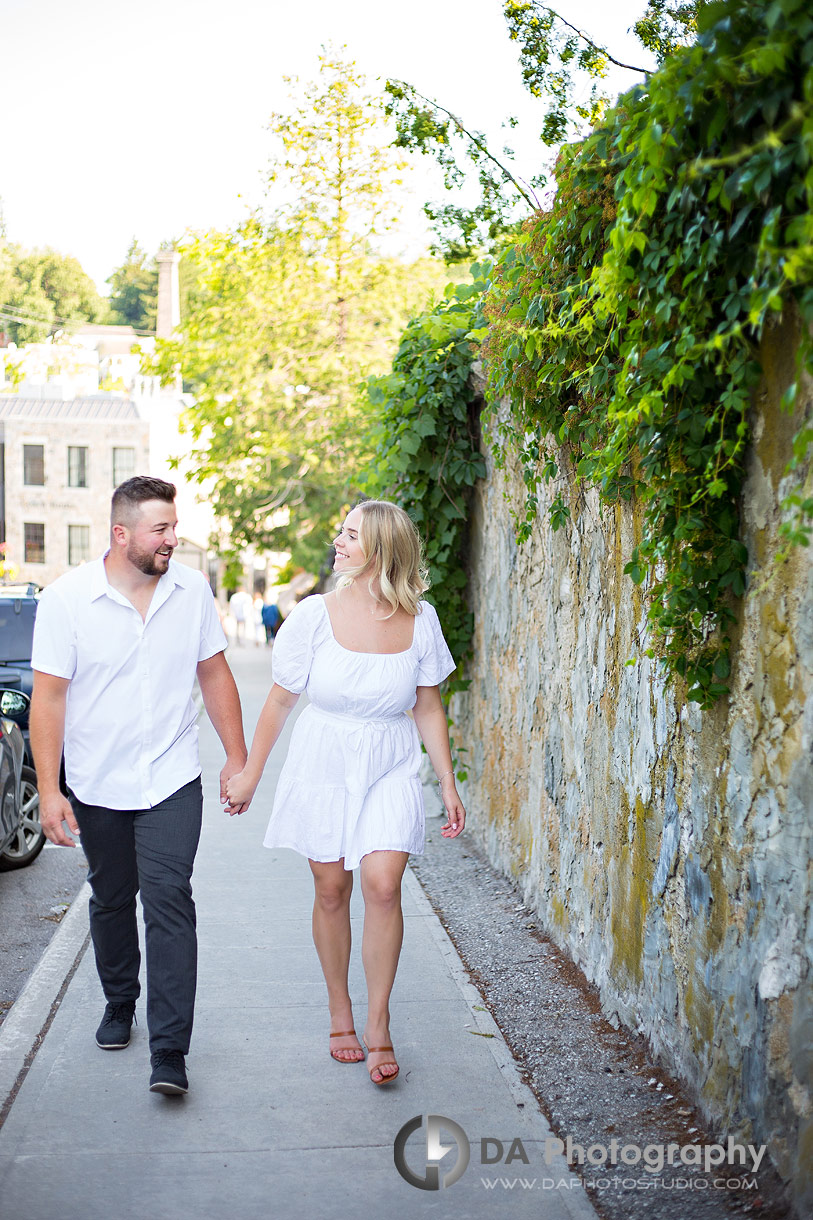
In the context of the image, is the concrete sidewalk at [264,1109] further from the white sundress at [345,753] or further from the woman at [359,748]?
the white sundress at [345,753]

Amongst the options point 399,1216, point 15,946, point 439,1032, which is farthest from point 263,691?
point 399,1216

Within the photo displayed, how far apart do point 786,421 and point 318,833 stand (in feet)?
6.84

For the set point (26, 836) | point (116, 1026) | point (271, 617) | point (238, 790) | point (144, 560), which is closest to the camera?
point (144, 560)

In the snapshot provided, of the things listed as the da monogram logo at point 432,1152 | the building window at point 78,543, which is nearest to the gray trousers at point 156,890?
the da monogram logo at point 432,1152

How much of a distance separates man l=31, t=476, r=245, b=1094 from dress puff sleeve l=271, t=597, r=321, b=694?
0.30 metres

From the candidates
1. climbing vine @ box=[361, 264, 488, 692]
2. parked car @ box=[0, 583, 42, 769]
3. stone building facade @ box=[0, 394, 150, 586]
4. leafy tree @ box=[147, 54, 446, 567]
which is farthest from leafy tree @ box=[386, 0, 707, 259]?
stone building facade @ box=[0, 394, 150, 586]

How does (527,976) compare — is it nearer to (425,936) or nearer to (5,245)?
(425,936)

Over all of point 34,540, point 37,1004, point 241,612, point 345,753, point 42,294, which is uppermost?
point 42,294

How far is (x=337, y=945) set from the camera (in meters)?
4.42

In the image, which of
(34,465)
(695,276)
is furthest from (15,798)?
(34,465)

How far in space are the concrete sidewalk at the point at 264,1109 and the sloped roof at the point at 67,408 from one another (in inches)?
1822

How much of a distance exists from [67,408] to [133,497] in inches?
1906

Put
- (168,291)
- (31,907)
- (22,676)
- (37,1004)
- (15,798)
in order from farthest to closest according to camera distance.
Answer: (168,291)
(22,676)
(15,798)
(31,907)
(37,1004)

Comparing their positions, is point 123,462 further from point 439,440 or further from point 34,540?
point 439,440
